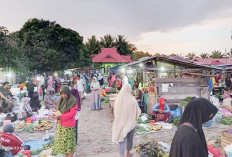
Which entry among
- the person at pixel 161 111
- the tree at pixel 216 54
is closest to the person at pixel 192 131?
the person at pixel 161 111

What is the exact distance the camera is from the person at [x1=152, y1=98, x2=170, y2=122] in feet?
29.2

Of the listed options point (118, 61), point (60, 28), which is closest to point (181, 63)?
point (60, 28)

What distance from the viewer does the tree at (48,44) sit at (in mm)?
28578

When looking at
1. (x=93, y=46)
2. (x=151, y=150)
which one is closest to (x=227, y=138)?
(x=151, y=150)

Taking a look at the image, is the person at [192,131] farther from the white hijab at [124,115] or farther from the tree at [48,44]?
the tree at [48,44]

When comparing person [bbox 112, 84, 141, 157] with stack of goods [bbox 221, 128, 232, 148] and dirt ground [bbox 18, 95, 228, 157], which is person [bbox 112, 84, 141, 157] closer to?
dirt ground [bbox 18, 95, 228, 157]

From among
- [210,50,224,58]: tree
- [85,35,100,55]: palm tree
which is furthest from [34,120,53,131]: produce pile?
[210,50,224,58]: tree

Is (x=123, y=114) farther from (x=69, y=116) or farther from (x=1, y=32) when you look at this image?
(x=1, y=32)

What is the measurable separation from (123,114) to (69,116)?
115 cm

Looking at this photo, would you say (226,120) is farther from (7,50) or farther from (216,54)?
(216,54)

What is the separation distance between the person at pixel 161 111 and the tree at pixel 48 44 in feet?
71.4

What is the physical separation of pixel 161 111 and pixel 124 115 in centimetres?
419

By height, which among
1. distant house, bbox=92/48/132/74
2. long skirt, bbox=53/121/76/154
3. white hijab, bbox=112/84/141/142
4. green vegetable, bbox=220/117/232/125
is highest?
distant house, bbox=92/48/132/74

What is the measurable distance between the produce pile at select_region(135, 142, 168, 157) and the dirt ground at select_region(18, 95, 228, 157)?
6.3 inches
